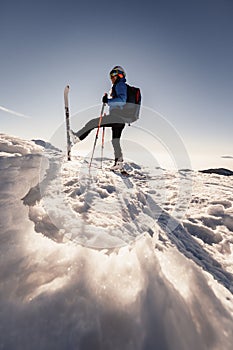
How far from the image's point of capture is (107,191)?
4547mm

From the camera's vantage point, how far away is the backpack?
6.10 m

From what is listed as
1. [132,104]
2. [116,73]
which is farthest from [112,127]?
[116,73]

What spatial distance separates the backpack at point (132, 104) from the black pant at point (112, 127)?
36 centimetres

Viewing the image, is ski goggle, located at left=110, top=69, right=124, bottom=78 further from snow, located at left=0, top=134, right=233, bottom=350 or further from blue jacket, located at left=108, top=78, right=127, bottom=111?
snow, located at left=0, top=134, right=233, bottom=350

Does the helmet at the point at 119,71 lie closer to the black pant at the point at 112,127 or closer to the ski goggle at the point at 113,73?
the ski goggle at the point at 113,73

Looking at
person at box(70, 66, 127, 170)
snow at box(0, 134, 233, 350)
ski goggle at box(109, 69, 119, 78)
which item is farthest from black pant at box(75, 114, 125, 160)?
snow at box(0, 134, 233, 350)

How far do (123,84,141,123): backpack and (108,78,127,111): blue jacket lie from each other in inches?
8.3

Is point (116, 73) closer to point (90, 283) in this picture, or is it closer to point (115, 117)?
point (115, 117)

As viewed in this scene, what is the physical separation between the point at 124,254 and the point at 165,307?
2.06ft

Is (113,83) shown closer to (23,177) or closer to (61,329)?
(23,177)

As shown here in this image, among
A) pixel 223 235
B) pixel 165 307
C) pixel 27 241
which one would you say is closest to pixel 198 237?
pixel 223 235

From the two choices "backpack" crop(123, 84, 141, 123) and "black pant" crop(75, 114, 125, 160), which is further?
"black pant" crop(75, 114, 125, 160)

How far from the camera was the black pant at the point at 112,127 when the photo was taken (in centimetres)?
643

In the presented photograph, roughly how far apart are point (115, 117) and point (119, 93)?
2.56 feet
